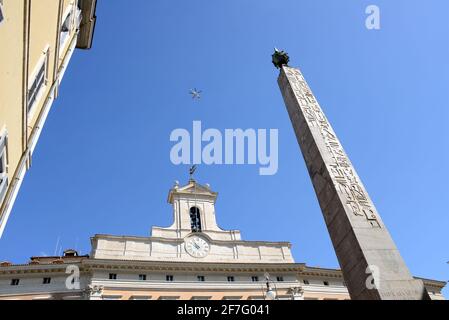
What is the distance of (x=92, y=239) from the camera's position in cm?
2350

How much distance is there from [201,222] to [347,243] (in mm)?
20512

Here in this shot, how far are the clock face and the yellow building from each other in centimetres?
1596

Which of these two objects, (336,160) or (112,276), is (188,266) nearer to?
(112,276)

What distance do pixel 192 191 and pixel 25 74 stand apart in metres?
21.7

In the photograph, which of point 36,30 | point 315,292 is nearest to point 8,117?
point 36,30

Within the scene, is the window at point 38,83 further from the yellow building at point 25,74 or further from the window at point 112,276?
the window at point 112,276

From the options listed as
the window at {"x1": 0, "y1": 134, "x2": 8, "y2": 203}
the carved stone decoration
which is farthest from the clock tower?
the window at {"x1": 0, "y1": 134, "x2": 8, "y2": 203}

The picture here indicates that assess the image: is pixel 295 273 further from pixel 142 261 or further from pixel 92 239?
pixel 92 239

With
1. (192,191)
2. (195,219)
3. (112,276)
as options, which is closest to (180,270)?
(112,276)

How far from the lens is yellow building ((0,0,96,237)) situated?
6234 mm

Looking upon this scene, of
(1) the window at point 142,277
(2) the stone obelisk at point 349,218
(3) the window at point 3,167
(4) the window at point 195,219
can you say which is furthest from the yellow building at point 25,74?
(4) the window at point 195,219
